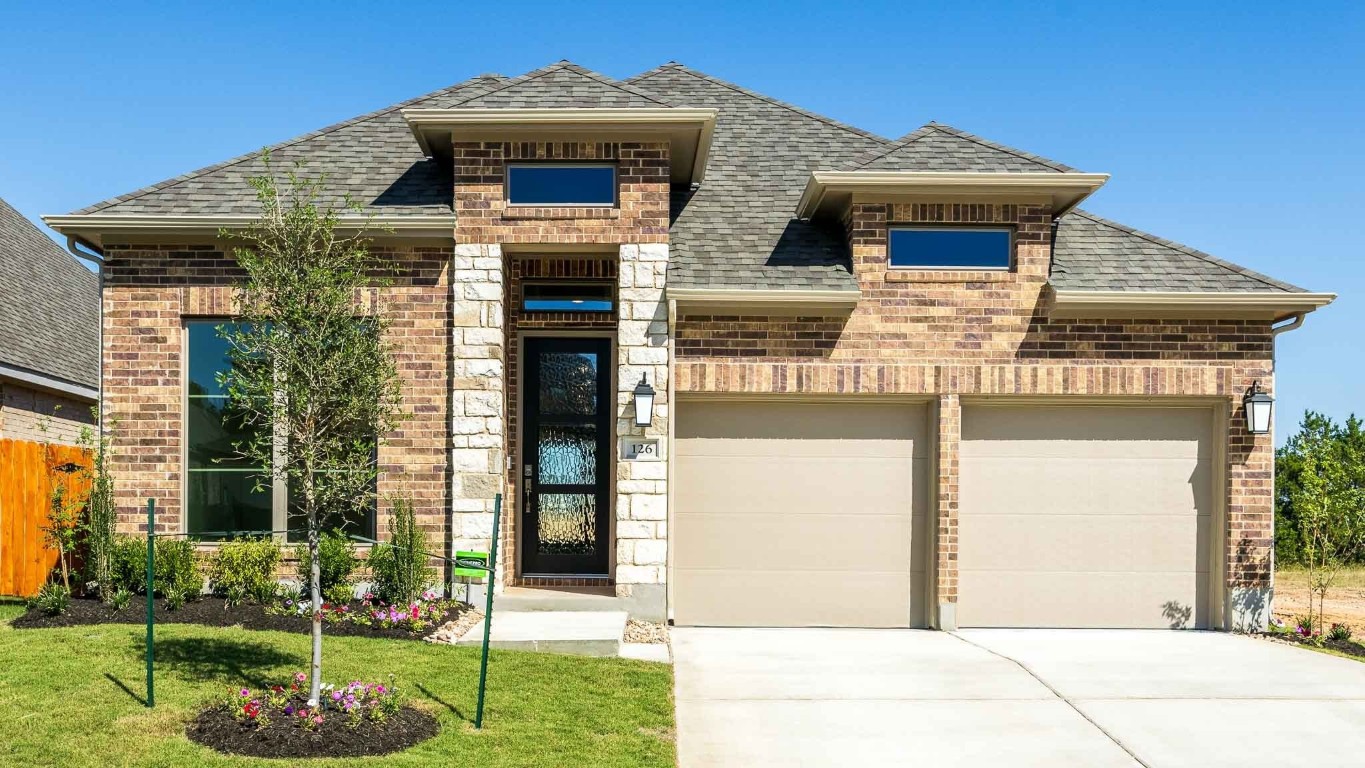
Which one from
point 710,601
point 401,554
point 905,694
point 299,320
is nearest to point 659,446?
point 710,601

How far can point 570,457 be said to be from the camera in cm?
1192

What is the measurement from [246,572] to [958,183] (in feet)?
25.5

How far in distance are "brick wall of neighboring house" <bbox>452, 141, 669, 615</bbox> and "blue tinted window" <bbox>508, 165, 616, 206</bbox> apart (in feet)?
0.33

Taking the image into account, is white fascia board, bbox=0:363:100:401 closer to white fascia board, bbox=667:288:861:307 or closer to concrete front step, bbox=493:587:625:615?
concrete front step, bbox=493:587:625:615

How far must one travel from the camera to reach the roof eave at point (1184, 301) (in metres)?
10.7

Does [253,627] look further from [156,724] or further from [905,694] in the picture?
[905,694]

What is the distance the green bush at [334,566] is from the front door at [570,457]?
7.21 feet

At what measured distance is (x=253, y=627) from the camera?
9305 mm

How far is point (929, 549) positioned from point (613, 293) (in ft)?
14.1

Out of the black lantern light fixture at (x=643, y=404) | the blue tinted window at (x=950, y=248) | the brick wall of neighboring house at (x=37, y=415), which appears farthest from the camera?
the brick wall of neighboring house at (x=37, y=415)

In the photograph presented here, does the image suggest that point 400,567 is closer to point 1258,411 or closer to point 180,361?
point 180,361

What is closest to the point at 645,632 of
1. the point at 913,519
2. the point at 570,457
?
the point at 570,457

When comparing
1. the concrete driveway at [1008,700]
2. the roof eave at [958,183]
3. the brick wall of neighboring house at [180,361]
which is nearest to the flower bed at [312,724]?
the concrete driveway at [1008,700]

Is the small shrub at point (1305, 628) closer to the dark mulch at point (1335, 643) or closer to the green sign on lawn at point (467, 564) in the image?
the dark mulch at point (1335, 643)
